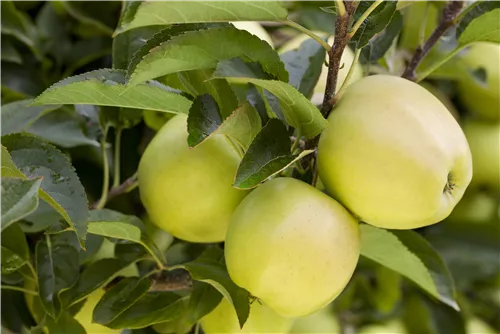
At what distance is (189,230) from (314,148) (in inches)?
4.4

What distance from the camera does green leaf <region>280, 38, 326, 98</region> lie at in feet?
1.54

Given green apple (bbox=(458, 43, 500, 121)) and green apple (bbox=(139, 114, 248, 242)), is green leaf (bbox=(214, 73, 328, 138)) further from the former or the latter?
green apple (bbox=(458, 43, 500, 121))

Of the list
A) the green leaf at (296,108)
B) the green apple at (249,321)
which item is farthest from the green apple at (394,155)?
the green apple at (249,321)

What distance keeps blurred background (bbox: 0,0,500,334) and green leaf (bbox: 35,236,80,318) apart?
11 cm

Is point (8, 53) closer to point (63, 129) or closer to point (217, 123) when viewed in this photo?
point (63, 129)

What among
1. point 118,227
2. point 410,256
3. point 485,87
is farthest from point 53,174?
point 485,87

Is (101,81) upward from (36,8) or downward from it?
upward

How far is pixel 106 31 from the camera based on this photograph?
0.68 metres

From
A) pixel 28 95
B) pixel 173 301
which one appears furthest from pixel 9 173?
pixel 28 95

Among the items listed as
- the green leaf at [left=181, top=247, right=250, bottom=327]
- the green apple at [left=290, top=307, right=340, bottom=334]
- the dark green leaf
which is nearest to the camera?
the green leaf at [left=181, top=247, right=250, bottom=327]

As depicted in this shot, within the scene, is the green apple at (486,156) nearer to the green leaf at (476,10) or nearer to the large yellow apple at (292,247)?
the green leaf at (476,10)

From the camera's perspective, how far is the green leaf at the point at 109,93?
0.36 metres

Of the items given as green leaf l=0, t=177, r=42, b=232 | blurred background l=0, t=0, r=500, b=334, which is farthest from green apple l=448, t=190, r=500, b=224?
green leaf l=0, t=177, r=42, b=232

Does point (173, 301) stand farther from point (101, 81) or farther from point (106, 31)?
point (106, 31)
